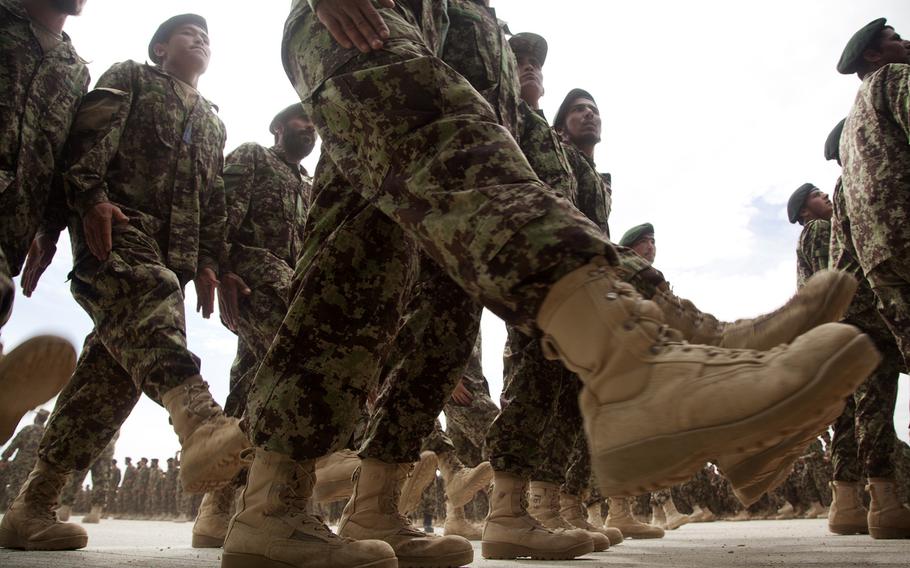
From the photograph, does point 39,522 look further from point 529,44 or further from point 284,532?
point 529,44

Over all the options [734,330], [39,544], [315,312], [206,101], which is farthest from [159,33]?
[734,330]

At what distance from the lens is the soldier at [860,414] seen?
4.19 meters

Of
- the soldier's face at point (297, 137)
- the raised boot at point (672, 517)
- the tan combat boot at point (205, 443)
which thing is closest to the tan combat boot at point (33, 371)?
the tan combat boot at point (205, 443)

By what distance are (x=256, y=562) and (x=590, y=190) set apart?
3.39 metres

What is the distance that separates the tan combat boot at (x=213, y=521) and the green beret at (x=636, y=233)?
365 cm

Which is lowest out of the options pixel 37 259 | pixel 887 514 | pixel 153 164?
pixel 887 514

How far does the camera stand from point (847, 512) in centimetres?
462

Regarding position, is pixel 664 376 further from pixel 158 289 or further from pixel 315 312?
pixel 158 289

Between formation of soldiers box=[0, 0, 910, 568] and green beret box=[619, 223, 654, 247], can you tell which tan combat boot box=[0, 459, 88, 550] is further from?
green beret box=[619, 223, 654, 247]

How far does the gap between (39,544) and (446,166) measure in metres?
2.60

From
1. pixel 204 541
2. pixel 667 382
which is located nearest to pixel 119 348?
pixel 204 541

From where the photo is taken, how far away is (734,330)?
1.32 meters

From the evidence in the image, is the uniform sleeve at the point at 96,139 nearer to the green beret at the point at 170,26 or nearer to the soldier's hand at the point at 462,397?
the green beret at the point at 170,26

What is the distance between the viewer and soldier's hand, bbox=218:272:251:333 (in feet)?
13.3
